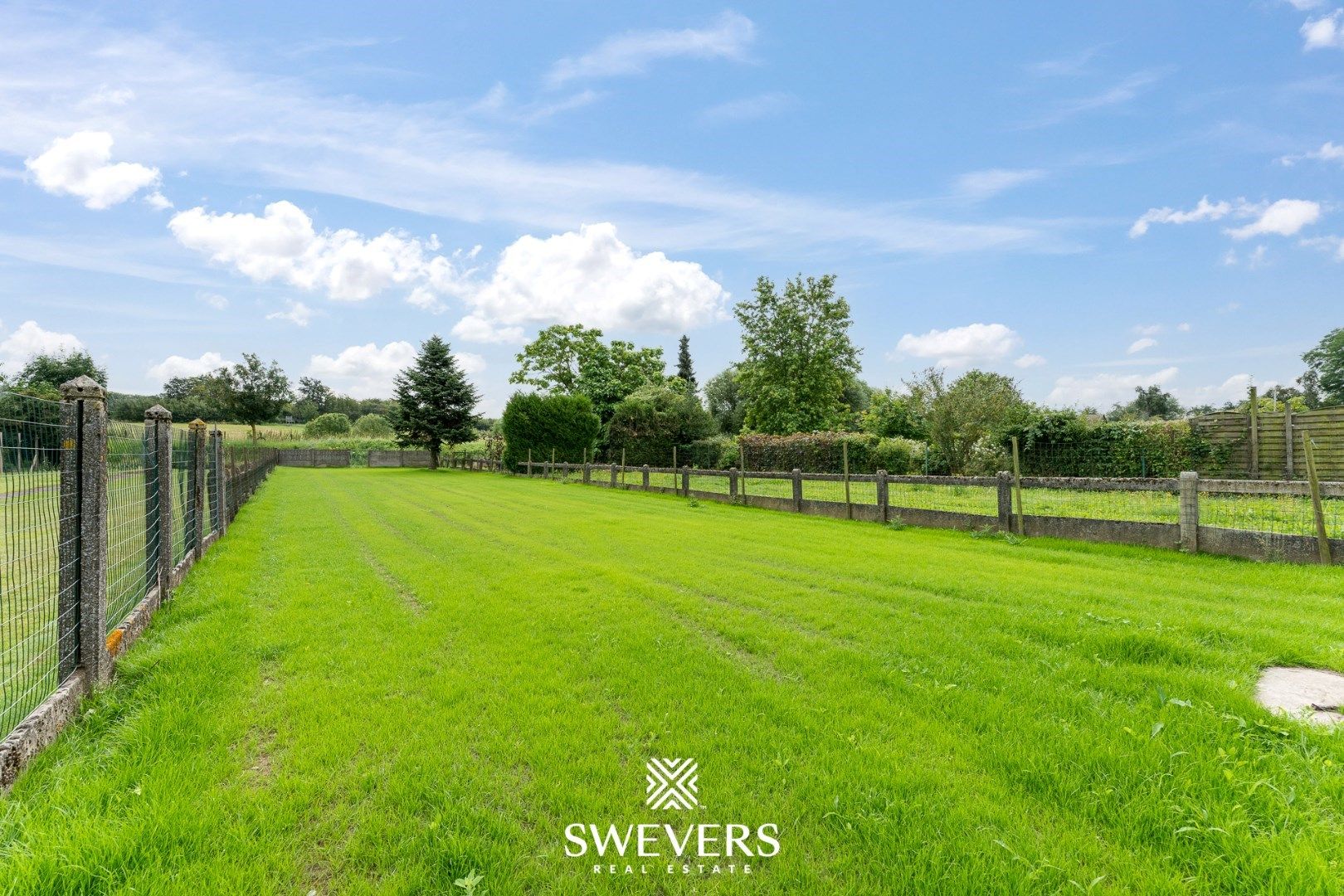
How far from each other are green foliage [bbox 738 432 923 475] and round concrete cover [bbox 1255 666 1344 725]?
1589 centimetres

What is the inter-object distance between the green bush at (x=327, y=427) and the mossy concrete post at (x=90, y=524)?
205 feet

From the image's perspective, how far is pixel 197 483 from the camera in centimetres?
812

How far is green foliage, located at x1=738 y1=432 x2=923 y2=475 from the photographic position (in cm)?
2003

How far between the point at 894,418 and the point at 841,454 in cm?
570

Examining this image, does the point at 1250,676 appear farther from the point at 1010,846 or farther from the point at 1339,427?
the point at 1339,427

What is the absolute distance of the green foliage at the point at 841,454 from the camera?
20031mm

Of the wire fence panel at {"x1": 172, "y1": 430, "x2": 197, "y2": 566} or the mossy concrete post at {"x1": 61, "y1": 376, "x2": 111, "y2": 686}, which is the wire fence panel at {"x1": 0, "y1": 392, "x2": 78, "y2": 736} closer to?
the mossy concrete post at {"x1": 61, "y1": 376, "x2": 111, "y2": 686}

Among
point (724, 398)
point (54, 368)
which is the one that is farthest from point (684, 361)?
point (54, 368)

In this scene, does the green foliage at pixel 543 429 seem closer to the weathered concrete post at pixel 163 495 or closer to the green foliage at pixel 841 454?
the green foliage at pixel 841 454

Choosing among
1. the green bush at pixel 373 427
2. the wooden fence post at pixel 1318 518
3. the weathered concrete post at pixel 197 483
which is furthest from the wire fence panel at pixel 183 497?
the green bush at pixel 373 427

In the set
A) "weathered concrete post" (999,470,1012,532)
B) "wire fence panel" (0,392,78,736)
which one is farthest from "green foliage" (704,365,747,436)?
"wire fence panel" (0,392,78,736)

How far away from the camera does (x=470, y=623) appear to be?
500 cm

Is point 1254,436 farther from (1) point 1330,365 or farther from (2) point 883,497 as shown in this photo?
(1) point 1330,365

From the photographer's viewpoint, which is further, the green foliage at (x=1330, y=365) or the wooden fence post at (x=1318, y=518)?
the green foliage at (x=1330, y=365)
